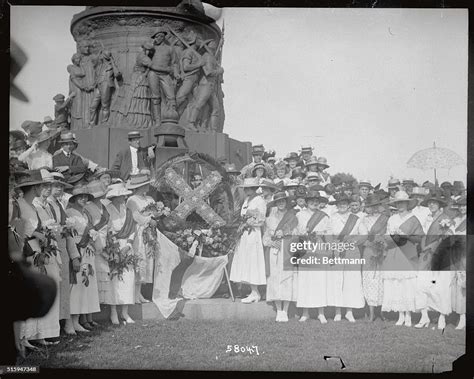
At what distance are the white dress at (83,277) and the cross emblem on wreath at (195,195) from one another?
82cm

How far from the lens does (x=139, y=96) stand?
11.5 m

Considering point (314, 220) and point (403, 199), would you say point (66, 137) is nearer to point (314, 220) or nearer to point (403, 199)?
point (314, 220)

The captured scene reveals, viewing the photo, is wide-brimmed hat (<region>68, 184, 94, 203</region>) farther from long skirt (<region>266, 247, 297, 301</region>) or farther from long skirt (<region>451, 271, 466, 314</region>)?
long skirt (<region>451, 271, 466, 314</region>)

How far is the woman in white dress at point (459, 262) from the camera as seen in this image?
11.4 meters

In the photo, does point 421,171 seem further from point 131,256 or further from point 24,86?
point 24,86

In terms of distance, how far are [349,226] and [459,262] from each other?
104cm

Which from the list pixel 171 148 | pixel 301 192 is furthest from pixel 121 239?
pixel 301 192

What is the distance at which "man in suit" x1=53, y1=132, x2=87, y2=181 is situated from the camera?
37.6ft

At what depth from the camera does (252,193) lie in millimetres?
11508

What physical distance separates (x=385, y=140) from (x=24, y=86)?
3300 mm

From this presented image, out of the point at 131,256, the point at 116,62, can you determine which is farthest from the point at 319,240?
the point at 116,62

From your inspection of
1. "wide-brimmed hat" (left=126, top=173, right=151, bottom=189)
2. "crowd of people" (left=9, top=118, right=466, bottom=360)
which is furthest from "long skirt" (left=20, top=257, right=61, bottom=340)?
"wide-brimmed hat" (left=126, top=173, right=151, bottom=189)

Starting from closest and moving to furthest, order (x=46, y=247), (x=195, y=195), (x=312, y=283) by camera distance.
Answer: (x=46, y=247), (x=312, y=283), (x=195, y=195)

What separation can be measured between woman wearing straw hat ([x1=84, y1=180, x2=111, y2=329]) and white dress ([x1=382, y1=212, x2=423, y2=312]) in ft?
8.21
